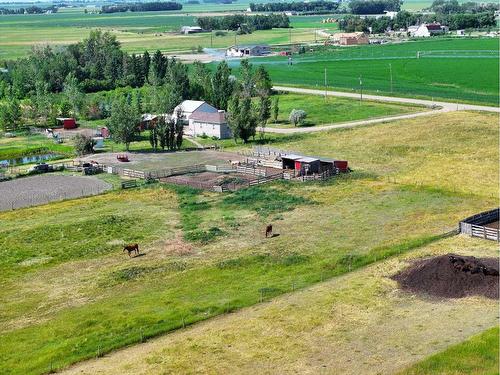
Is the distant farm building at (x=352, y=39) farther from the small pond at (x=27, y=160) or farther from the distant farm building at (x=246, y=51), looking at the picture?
the small pond at (x=27, y=160)

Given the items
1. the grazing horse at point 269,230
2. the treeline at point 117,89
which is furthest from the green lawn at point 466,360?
the treeline at point 117,89

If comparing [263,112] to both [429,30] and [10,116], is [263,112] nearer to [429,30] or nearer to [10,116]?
[10,116]

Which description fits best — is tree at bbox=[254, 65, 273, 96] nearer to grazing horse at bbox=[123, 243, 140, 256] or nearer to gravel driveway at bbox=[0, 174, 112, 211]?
gravel driveway at bbox=[0, 174, 112, 211]

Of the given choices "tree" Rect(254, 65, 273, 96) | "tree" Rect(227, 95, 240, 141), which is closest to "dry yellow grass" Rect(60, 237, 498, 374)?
"tree" Rect(227, 95, 240, 141)

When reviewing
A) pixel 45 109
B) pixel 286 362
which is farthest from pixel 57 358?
pixel 45 109

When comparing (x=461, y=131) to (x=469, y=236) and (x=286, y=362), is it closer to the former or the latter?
(x=469, y=236)
